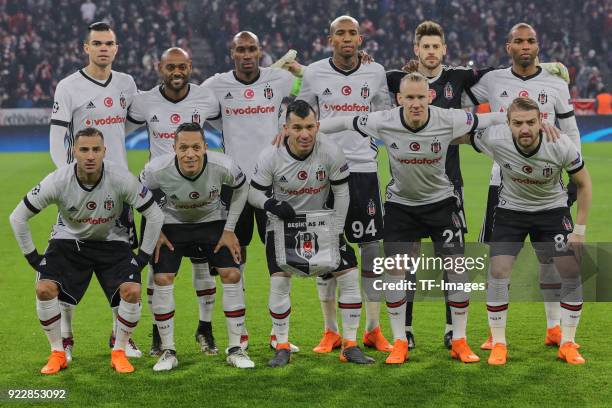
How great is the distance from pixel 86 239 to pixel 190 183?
0.84m

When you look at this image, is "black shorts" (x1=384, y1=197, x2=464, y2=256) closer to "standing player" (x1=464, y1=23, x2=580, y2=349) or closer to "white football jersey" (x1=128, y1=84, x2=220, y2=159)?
"standing player" (x1=464, y1=23, x2=580, y2=349)

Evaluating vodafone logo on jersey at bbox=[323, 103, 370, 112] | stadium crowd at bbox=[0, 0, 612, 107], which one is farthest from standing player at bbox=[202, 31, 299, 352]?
stadium crowd at bbox=[0, 0, 612, 107]

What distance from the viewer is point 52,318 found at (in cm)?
643

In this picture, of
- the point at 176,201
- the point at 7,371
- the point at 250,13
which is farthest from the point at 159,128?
the point at 250,13

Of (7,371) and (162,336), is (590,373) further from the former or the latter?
(7,371)

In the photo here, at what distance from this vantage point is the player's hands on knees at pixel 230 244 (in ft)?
21.9

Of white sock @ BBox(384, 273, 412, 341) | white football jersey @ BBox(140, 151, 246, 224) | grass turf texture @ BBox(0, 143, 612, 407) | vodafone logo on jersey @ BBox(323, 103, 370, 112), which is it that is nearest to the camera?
grass turf texture @ BBox(0, 143, 612, 407)

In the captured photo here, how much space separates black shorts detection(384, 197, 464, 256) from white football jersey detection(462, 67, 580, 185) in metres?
0.55

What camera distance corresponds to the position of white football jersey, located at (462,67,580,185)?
23.2 feet

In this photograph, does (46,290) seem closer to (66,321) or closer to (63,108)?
(66,321)

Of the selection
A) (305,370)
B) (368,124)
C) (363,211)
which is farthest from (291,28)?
(305,370)

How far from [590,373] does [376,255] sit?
1.79 metres

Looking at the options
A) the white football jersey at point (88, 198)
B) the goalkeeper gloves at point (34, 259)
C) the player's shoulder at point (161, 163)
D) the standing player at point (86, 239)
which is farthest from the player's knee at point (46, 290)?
the player's shoulder at point (161, 163)

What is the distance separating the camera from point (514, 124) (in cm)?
636
